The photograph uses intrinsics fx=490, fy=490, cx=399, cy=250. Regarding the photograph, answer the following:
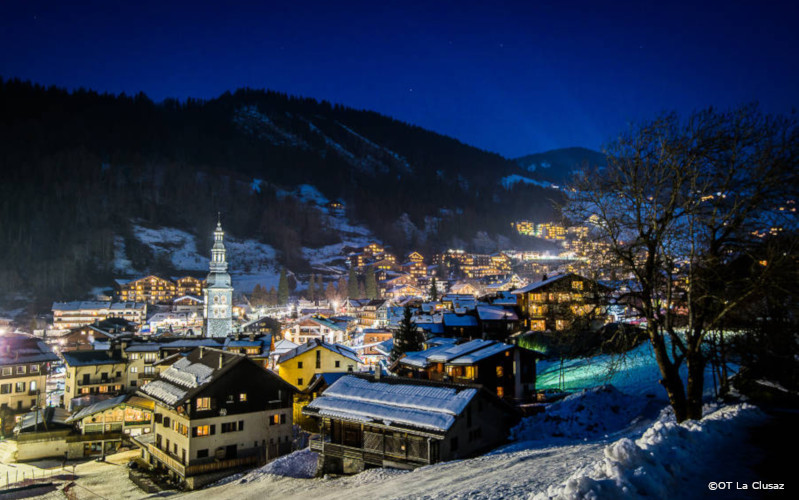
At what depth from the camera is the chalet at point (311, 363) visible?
1793 inches

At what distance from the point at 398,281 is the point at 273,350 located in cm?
10233

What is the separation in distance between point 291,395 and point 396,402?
1297 centimetres

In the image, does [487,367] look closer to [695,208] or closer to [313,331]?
[695,208]

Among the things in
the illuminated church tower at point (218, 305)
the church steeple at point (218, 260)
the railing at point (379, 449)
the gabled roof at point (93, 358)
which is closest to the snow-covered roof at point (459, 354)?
the railing at point (379, 449)

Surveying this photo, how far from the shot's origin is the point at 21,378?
4966 centimetres

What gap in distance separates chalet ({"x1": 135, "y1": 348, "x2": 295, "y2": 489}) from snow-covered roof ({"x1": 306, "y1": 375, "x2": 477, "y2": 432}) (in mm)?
8198

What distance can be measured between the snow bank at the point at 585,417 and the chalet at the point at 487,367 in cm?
574

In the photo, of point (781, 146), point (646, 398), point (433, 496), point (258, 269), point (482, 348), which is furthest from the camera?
point (258, 269)

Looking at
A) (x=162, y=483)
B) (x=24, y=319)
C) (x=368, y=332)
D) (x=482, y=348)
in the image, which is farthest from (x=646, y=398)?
(x=24, y=319)

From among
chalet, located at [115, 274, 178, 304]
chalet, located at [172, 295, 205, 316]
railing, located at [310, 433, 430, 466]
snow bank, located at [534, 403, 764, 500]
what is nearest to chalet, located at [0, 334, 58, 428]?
railing, located at [310, 433, 430, 466]

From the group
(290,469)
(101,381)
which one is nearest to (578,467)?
(290,469)

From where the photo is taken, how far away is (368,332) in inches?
2788

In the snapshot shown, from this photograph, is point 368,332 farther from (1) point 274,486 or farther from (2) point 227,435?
(1) point 274,486

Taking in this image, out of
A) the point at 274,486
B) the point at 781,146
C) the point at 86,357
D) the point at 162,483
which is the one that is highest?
the point at 781,146
